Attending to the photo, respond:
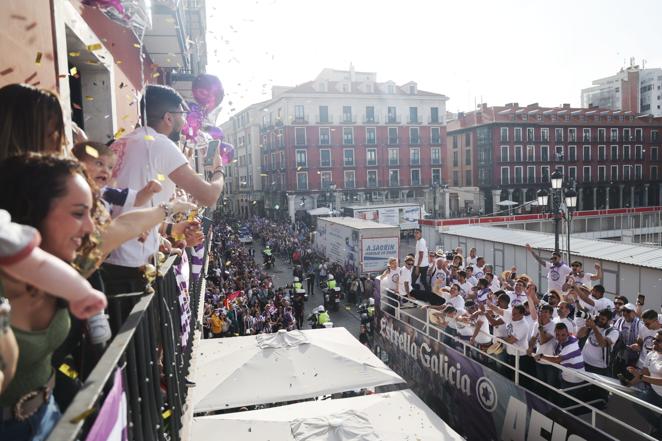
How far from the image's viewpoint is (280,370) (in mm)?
7832

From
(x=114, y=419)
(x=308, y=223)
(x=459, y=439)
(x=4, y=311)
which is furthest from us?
(x=308, y=223)

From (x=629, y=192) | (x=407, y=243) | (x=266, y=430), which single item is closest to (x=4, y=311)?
(x=266, y=430)

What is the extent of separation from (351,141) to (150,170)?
49.5 metres

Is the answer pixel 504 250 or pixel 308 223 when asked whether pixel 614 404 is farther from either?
pixel 308 223

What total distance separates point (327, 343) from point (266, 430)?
2.73m

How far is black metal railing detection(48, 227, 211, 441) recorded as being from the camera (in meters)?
1.50

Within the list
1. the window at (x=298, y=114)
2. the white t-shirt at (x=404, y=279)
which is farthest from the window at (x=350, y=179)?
the white t-shirt at (x=404, y=279)

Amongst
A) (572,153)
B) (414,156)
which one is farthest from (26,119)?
(572,153)

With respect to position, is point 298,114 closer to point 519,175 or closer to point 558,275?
point 519,175

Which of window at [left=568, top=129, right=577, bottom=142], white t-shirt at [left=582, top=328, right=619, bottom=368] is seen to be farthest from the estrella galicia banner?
window at [left=568, top=129, right=577, bottom=142]

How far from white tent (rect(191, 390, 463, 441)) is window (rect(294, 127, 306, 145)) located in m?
44.9

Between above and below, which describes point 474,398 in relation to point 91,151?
below

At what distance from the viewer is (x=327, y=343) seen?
28.8 feet

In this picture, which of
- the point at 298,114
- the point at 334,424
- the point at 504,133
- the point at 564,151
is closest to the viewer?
the point at 334,424
